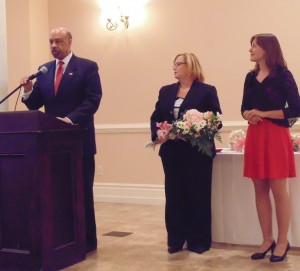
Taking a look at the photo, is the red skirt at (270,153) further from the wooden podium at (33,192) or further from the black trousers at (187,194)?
the wooden podium at (33,192)

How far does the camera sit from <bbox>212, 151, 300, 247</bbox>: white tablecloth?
159 inches

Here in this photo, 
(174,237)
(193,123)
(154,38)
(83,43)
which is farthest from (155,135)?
(83,43)

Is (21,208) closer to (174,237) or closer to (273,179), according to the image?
(174,237)

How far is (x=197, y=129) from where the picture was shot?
3684 mm

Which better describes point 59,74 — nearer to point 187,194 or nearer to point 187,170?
point 187,170

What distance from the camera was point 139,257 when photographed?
12.8 feet

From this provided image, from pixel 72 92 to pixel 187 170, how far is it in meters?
1.02

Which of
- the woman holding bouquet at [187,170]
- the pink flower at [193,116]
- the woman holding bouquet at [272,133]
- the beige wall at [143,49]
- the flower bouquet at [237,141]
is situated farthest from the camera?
the beige wall at [143,49]

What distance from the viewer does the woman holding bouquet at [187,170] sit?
13.0 ft

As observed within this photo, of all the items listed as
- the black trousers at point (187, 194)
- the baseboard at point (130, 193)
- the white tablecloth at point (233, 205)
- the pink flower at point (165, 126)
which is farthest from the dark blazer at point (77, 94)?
the baseboard at point (130, 193)

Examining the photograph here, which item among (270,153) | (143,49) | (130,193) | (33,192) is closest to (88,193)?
(33,192)

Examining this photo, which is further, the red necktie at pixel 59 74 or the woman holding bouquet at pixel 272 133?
the red necktie at pixel 59 74

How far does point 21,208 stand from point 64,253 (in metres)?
0.44

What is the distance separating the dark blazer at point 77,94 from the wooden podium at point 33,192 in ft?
1.17
